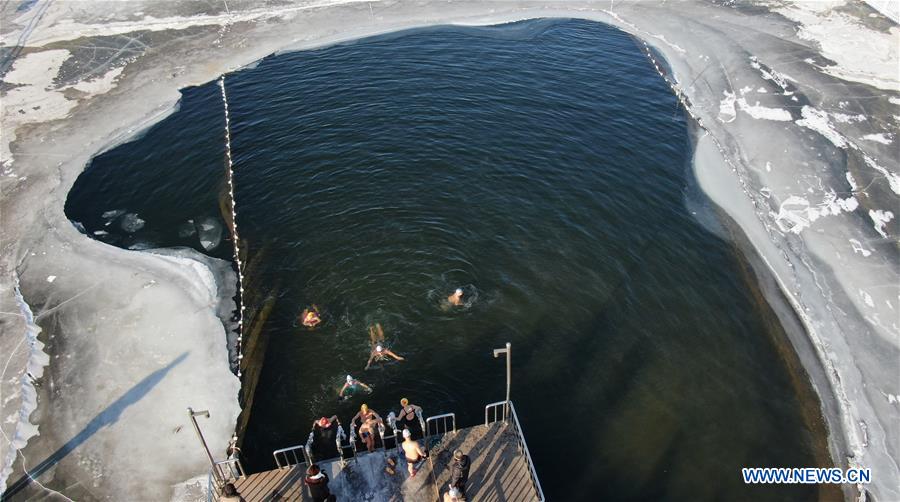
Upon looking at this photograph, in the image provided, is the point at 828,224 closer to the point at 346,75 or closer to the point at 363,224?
the point at 363,224

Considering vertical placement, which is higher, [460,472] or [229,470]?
[460,472]

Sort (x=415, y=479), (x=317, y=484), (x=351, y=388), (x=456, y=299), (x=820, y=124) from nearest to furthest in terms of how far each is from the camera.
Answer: (x=317, y=484), (x=415, y=479), (x=351, y=388), (x=456, y=299), (x=820, y=124)

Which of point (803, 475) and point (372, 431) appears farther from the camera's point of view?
point (803, 475)

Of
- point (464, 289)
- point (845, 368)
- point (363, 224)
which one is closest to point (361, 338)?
point (464, 289)

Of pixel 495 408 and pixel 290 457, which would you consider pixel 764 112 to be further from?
pixel 290 457

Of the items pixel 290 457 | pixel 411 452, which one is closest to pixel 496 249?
pixel 411 452

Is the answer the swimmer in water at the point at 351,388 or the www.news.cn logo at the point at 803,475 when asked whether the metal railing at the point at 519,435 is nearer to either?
the swimmer in water at the point at 351,388

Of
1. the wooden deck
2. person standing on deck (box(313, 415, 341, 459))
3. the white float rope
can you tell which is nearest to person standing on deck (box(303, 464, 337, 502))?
the wooden deck
